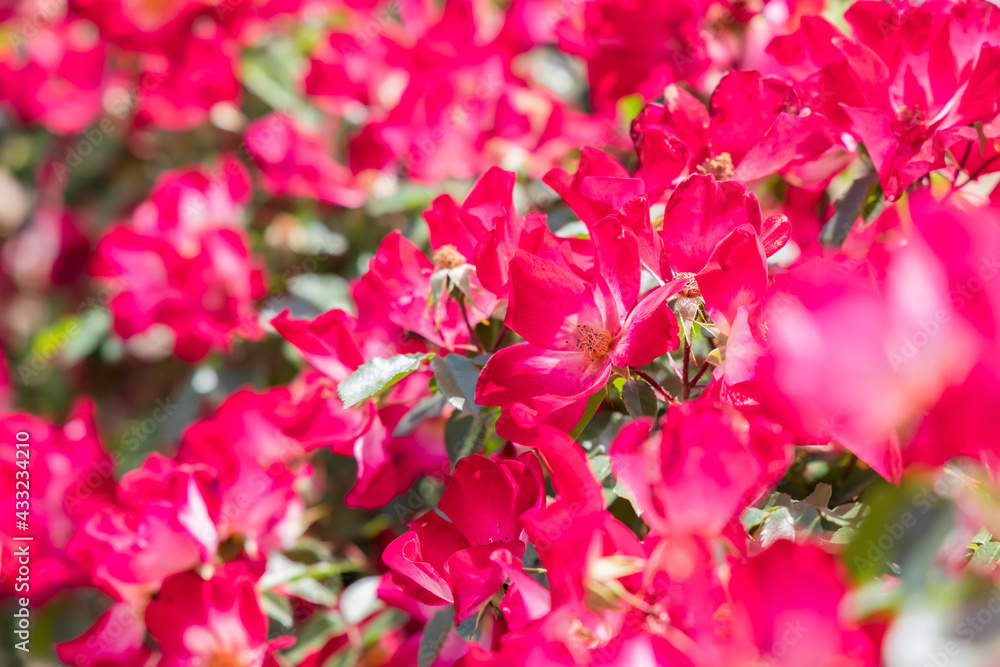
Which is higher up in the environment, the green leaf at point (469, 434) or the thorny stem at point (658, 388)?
the thorny stem at point (658, 388)

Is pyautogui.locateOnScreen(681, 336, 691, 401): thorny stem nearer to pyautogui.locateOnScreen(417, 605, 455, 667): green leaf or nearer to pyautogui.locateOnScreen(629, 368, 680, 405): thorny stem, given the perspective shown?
pyautogui.locateOnScreen(629, 368, 680, 405): thorny stem

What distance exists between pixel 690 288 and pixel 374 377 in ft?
0.75

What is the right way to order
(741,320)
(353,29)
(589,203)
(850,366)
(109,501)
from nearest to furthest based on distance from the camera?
(850,366) → (741,320) → (589,203) → (109,501) → (353,29)

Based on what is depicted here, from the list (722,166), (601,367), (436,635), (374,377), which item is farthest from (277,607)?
(722,166)

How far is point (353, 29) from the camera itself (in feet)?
4.42

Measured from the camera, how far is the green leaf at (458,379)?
55 centimetres

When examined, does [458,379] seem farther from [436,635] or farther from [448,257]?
[436,635]

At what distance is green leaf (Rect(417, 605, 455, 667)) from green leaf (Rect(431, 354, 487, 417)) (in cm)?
16

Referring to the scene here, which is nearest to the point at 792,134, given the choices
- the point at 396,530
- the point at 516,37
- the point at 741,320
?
the point at 741,320

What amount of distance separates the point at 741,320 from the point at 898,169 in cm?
20

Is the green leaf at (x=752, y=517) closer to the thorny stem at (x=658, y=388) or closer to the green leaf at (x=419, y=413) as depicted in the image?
the thorny stem at (x=658, y=388)

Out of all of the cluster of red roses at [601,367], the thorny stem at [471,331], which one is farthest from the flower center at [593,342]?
the thorny stem at [471,331]

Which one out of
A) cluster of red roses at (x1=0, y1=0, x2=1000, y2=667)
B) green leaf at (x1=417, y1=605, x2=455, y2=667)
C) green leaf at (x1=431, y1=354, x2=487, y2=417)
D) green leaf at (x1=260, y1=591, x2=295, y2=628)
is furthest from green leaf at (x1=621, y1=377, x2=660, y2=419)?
green leaf at (x1=260, y1=591, x2=295, y2=628)

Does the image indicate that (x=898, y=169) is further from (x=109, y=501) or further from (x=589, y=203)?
(x=109, y=501)
